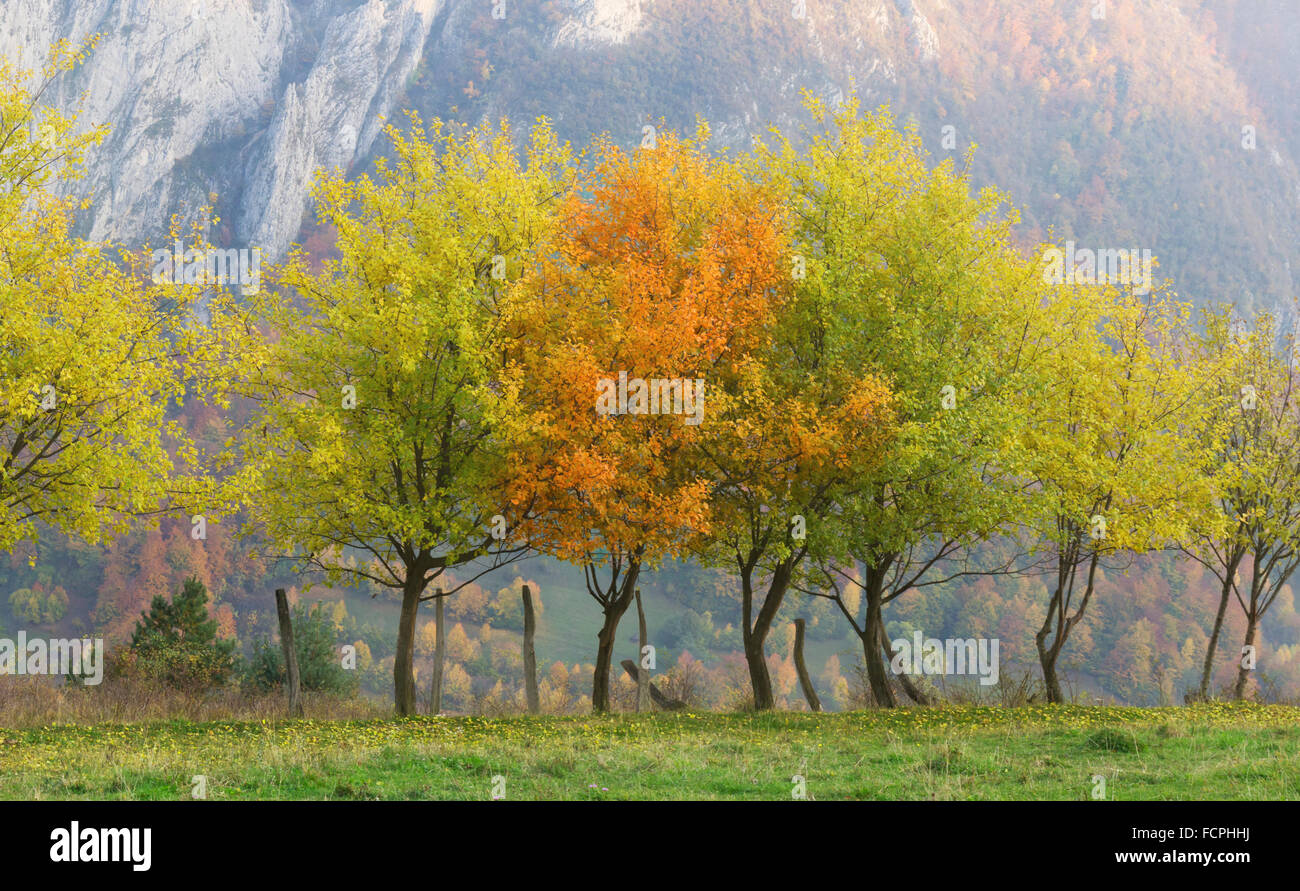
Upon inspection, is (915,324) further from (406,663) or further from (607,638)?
(406,663)

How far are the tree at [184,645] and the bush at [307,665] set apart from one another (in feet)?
4.78

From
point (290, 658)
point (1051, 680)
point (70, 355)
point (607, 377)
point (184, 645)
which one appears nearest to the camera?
point (70, 355)

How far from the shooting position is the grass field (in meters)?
12.7

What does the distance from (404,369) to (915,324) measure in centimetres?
1154

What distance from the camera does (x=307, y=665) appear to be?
37938 mm

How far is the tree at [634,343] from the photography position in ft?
71.6

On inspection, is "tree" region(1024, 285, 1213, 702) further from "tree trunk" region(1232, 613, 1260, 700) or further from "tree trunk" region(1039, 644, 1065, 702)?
"tree trunk" region(1232, 613, 1260, 700)

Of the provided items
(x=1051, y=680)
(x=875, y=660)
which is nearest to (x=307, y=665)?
(x=875, y=660)

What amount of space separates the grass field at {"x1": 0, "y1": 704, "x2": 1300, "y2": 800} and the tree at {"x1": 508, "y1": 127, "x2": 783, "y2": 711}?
15.3 ft

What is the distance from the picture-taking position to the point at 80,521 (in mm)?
22641

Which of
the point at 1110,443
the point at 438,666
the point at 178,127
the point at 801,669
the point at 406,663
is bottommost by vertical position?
the point at 801,669

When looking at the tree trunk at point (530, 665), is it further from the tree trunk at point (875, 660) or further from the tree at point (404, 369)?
the tree trunk at point (875, 660)
